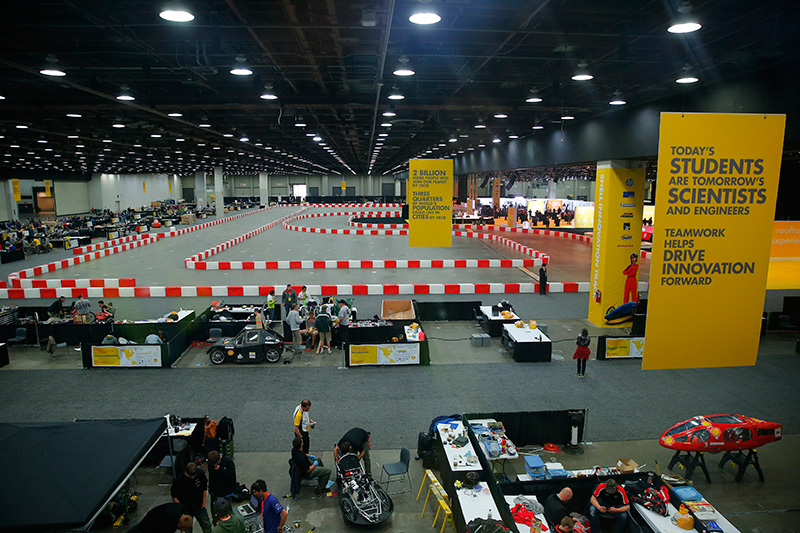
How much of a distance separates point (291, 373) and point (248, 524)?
619 centimetres

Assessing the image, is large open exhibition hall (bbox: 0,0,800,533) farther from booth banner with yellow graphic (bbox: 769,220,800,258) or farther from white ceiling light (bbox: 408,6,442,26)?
booth banner with yellow graphic (bbox: 769,220,800,258)

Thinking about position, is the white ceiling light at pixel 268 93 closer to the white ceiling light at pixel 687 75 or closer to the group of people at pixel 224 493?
the group of people at pixel 224 493

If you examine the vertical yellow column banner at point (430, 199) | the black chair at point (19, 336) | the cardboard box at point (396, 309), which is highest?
the vertical yellow column banner at point (430, 199)

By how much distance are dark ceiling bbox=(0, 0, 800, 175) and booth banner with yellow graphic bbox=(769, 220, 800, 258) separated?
18.9 m

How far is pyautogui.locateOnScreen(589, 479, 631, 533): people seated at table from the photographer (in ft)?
23.4

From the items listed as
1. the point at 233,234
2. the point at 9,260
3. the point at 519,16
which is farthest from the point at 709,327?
the point at 233,234

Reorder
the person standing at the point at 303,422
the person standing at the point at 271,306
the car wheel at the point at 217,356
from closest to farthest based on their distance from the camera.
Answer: the person standing at the point at 303,422 < the car wheel at the point at 217,356 < the person standing at the point at 271,306

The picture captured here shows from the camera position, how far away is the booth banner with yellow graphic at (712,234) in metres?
5.98

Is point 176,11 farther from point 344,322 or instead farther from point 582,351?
point 582,351

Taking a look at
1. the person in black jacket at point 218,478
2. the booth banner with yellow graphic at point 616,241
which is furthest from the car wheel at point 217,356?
the booth banner with yellow graphic at point 616,241

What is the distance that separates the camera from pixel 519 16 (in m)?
7.25

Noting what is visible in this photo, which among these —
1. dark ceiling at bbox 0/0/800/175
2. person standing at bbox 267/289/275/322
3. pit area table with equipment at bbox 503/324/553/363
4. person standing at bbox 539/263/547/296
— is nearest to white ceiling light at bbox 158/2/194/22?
dark ceiling at bbox 0/0/800/175

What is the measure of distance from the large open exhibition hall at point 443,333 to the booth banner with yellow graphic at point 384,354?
6 cm

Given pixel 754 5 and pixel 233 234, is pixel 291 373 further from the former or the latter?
pixel 233 234
